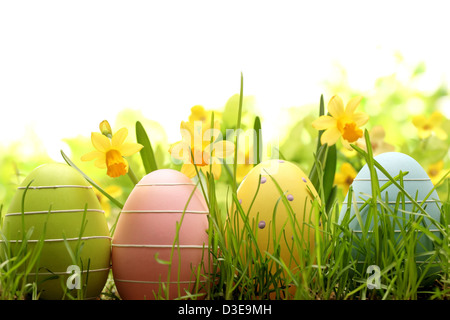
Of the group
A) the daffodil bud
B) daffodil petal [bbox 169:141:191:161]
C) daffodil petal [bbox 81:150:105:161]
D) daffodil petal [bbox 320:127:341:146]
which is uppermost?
the daffodil bud

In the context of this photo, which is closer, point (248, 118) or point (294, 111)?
point (248, 118)

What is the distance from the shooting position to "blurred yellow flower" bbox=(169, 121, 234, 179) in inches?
27.1

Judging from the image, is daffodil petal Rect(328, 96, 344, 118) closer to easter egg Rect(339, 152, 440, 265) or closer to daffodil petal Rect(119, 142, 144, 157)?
easter egg Rect(339, 152, 440, 265)

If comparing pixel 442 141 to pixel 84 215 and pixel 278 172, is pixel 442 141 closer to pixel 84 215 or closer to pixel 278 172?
pixel 278 172

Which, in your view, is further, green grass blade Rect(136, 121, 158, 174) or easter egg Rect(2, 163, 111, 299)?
green grass blade Rect(136, 121, 158, 174)

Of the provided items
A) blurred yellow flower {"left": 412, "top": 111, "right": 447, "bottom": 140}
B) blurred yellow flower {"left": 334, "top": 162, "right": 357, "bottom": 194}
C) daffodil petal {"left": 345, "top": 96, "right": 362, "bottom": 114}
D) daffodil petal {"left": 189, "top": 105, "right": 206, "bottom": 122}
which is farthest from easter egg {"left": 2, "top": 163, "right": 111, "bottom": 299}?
blurred yellow flower {"left": 412, "top": 111, "right": 447, "bottom": 140}

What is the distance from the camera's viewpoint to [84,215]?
60cm

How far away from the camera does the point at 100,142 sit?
2.34 feet

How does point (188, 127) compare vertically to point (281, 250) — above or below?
above

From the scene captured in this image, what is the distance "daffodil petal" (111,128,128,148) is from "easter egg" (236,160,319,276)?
18 centimetres

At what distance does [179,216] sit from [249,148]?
283mm

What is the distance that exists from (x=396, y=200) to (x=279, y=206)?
14 cm

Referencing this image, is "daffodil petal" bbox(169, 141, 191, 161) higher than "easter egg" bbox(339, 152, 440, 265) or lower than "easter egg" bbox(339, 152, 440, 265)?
higher
